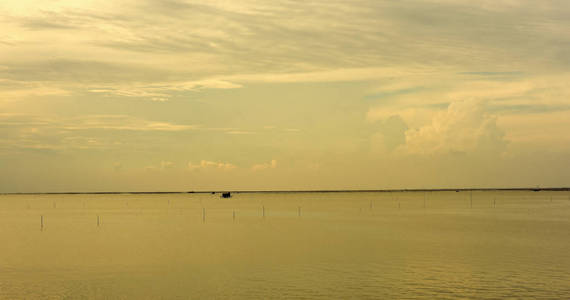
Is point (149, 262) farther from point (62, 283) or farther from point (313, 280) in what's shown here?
A: point (313, 280)

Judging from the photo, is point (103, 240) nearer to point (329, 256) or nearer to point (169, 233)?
point (169, 233)

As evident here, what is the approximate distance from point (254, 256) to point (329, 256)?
23.5 ft

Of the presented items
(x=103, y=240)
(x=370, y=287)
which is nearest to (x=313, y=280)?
(x=370, y=287)

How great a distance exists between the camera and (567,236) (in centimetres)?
7450

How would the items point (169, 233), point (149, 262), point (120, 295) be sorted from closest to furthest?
point (120, 295), point (149, 262), point (169, 233)

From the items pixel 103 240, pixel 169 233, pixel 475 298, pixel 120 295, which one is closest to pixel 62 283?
pixel 120 295

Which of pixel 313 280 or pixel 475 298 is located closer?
pixel 475 298

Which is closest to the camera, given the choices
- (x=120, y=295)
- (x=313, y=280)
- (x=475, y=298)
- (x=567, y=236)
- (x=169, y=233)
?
(x=475, y=298)

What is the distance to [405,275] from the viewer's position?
44031 mm

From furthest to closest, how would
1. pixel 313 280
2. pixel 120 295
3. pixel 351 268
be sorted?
pixel 351 268 < pixel 313 280 < pixel 120 295

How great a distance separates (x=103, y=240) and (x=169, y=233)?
1177 centimetres

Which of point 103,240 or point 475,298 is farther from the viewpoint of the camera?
point 103,240

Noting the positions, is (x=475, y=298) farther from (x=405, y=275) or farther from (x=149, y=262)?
(x=149, y=262)

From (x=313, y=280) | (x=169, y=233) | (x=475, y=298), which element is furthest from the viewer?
(x=169, y=233)
